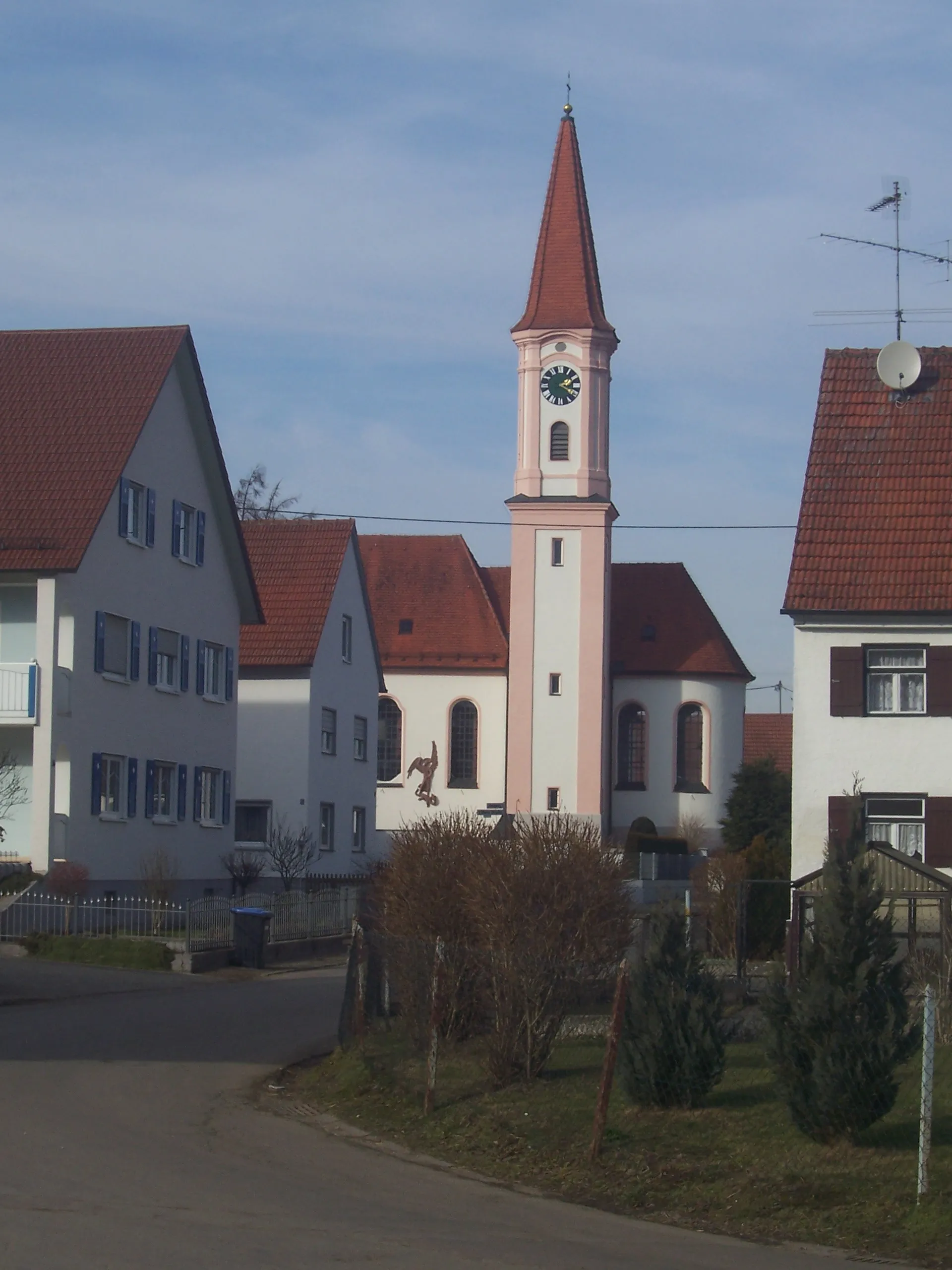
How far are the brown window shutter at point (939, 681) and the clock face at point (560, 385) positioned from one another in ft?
118

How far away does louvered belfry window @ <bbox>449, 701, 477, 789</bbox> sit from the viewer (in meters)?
62.3

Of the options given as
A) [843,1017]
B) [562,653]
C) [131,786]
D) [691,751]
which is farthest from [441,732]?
[843,1017]

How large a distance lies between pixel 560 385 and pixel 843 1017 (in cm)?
5143

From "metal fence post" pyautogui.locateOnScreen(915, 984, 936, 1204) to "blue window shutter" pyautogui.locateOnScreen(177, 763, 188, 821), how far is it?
26.2 m

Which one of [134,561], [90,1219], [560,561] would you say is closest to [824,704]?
[134,561]

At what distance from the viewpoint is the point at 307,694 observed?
41531 mm

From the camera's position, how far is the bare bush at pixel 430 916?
14.0 meters

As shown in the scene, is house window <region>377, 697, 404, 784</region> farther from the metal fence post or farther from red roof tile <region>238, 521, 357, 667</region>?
the metal fence post

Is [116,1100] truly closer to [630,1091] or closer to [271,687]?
[630,1091]

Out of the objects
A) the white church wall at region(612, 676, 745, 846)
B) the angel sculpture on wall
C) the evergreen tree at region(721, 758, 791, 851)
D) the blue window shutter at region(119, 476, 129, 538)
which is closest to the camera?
the blue window shutter at region(119, 476, 129, 538)

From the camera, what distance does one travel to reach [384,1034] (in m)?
14.8

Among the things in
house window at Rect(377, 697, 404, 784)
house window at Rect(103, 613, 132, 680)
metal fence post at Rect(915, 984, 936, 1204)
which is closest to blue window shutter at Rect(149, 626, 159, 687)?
house window at Rect(103, 613, 132, 680)

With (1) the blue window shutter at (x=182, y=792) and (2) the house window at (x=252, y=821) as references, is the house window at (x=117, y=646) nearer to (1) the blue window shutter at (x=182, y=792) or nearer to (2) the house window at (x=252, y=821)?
(1) the blue window shutter at (x=182, y=792)

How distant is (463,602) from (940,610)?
130 ft
